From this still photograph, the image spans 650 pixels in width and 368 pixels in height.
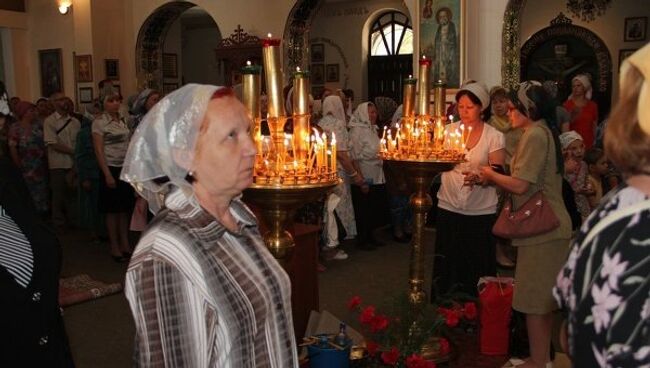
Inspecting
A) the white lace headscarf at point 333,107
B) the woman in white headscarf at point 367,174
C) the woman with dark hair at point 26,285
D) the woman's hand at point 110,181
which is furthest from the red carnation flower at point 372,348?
the woman's hand at point 110,181

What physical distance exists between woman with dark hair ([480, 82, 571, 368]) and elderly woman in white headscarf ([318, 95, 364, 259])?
2.41 metres

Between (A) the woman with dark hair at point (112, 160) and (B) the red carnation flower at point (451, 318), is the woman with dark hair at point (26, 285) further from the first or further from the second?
(A) the woman with dark hair at point (112, 160)

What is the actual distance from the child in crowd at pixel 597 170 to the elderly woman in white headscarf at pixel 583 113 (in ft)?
6.22

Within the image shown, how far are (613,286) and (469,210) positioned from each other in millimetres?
2943

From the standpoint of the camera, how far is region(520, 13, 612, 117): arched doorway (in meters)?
11.2

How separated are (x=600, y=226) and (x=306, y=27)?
968 centimetres

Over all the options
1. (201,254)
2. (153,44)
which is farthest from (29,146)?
(201,254)

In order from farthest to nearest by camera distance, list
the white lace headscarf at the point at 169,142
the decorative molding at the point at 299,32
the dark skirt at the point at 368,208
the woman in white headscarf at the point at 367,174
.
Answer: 1. the decorative molding at the point at 299,32
2. the dark skirt at the point at 368,208
3. the woman in white headscarf at the point at 367,174
4. the white lace headscarf at the point at 169,142

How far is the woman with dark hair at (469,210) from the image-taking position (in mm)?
3936

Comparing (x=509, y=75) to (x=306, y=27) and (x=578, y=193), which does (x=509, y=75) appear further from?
(x=306, y=27)

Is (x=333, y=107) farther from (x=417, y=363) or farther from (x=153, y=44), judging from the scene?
(x=153, y=44)

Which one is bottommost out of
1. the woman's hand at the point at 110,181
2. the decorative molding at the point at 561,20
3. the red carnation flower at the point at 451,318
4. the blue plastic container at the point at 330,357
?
the blue plastic container at the point at 330,357

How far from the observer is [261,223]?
338 centimetres

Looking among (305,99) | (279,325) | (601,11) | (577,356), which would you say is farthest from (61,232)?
(601,11)
